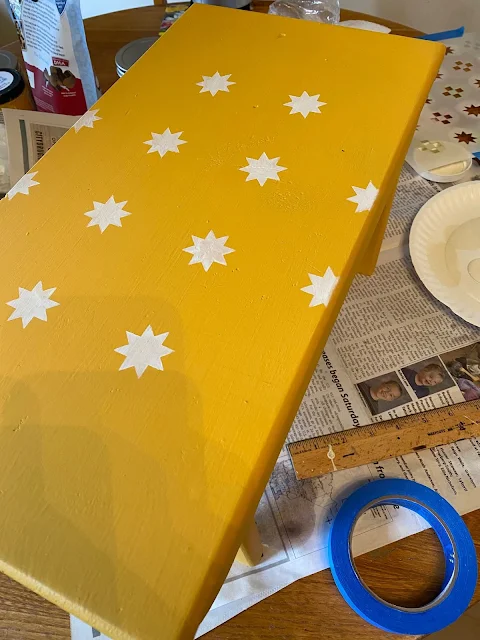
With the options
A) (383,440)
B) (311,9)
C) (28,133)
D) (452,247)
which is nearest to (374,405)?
(383,440)

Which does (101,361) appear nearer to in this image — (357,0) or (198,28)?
(198,28)

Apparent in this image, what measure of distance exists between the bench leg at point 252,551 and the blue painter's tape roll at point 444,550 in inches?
2.7

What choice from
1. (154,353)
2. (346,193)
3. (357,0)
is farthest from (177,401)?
(357,0)

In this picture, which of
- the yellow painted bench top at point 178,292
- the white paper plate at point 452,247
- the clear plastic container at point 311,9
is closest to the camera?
the yellow painted bench top at point 178,292

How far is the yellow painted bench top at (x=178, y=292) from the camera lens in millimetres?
267

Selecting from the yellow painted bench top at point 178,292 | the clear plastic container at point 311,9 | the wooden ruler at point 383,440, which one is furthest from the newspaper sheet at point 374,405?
the clear plastic container at point 311,9

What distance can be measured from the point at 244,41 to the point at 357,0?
89 cm

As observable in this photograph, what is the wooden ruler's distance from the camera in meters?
0.52

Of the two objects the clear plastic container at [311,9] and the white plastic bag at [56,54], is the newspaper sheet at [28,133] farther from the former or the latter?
the clear plastic container at [311,9]

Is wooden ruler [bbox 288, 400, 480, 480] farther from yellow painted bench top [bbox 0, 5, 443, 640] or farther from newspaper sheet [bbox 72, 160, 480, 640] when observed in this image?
yellow painted bench top [bbox 0, 5, 443, 640]

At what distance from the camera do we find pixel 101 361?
324mm

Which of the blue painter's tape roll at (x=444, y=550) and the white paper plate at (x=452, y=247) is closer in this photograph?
the blue painter's tape roll at (x=444, y=550)

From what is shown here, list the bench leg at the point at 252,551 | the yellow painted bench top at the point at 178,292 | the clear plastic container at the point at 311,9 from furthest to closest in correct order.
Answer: the clear plastic container at the point at 311,9 → the bench leg at the point at 252,551 → the yellow painted bench top at the point at 178,292

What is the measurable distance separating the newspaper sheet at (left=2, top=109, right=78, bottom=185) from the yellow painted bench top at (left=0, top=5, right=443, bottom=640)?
0.61 ft
